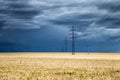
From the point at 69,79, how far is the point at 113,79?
3.76 m

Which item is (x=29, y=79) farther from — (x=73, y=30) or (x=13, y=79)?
(x=73, y=30)

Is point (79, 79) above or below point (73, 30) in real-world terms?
below

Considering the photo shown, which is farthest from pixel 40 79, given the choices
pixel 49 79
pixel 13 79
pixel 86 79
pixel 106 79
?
pixel 106 79

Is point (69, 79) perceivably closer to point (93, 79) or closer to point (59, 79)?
point (59, 79)

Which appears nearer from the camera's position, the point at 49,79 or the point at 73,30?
the point at 49,79

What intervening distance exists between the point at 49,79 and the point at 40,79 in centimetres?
73

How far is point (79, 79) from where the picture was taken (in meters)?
18.8

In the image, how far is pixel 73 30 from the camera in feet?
359

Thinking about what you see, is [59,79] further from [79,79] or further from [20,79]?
[20,79]

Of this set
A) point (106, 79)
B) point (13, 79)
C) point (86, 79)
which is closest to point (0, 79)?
point (13, 79)

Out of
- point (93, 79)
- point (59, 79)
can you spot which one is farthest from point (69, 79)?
point (93, 79)

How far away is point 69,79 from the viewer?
1862 cm

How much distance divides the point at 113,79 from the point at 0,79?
363 inches

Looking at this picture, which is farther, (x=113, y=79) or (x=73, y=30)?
(x=73, y=30)
